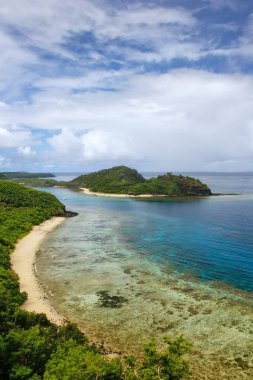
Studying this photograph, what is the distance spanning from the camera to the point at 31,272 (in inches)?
1929

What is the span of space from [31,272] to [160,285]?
70.9ft

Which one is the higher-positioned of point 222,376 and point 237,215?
point 237,215

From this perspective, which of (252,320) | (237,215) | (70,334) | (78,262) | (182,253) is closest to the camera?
(70,334)

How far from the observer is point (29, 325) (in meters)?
29.8

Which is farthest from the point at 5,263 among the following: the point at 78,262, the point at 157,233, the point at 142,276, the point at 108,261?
the point at 157,233

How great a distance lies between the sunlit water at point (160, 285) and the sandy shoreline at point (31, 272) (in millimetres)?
1661

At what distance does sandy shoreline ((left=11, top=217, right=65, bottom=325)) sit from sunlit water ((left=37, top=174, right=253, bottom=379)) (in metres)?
1.66

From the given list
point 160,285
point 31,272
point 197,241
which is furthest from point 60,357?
point 197,241

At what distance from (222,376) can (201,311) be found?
36.9 ft

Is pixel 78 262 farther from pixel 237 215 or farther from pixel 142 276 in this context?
pixel 237 215

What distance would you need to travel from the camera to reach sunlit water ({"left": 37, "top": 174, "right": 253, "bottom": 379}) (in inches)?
1205

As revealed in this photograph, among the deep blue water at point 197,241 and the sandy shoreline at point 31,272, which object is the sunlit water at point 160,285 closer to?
the deep blue water at point 197,241

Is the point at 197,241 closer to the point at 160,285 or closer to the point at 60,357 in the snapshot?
the point at 160,285

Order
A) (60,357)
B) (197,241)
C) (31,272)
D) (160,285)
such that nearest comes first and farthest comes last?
1. (60,357)
2. (160,285)
3. (31,272)
4. (197,241)
